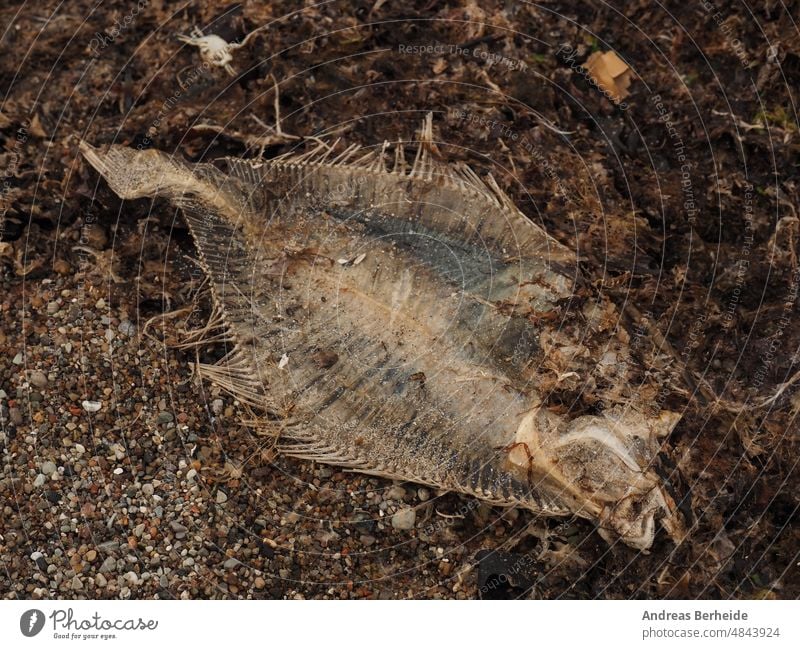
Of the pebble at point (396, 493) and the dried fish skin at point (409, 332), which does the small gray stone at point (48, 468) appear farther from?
the pebble at point (396, 493)

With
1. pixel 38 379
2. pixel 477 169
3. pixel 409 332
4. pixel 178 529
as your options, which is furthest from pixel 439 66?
pixel 178 529

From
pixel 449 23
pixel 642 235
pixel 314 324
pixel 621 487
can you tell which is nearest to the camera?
pixel 621 487

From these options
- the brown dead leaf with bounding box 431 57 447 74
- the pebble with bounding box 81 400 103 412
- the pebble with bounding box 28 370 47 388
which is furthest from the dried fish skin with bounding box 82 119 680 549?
the pebble with bounding box 28 370 47 388

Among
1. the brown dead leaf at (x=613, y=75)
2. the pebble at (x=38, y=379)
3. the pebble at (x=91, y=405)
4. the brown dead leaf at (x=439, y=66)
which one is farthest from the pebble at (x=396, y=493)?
the brown dead leaf at (x=613, y=75)

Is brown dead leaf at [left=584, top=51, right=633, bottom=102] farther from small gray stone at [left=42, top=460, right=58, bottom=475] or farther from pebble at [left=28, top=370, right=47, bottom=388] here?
small gray stone at [left=42, top=460, right=58, bottom=475]

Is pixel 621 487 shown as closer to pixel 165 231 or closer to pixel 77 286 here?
pixel 165 231

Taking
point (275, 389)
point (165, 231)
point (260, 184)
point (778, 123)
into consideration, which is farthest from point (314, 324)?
point (778, 123)
